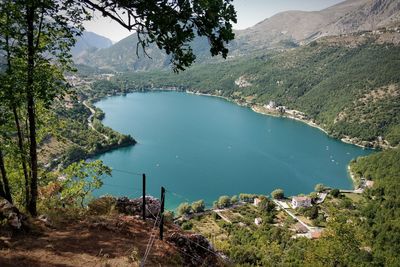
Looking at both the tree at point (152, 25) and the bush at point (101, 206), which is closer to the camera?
the tree at point (152, 25)

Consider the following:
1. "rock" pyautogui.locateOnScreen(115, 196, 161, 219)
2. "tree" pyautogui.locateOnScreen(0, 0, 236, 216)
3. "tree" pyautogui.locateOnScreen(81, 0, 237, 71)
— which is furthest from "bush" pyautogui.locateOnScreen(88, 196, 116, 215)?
"tree" pyautogui.locateOnScreen(81, 0, 237, 71)

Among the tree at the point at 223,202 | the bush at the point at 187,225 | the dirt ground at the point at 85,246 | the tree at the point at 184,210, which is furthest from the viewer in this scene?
the tree at the point at 223,202

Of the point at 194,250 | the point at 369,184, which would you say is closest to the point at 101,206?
the point at 194,250

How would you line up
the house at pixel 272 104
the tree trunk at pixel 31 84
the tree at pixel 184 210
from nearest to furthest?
the tree trunk at pixel 31 84 < the tree at pixel 184 210 < the house at pixel 272 104

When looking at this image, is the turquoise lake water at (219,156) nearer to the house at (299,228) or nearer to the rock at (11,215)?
the house at (299,228)

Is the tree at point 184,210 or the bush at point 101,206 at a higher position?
the bush at point 101,206

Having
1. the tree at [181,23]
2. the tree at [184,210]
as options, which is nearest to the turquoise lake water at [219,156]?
the tree at [184,210]

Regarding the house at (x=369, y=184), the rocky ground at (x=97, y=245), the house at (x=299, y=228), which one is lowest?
the house at (x=299, y=228)

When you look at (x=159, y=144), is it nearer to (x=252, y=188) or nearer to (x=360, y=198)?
(x=252, y=188)
